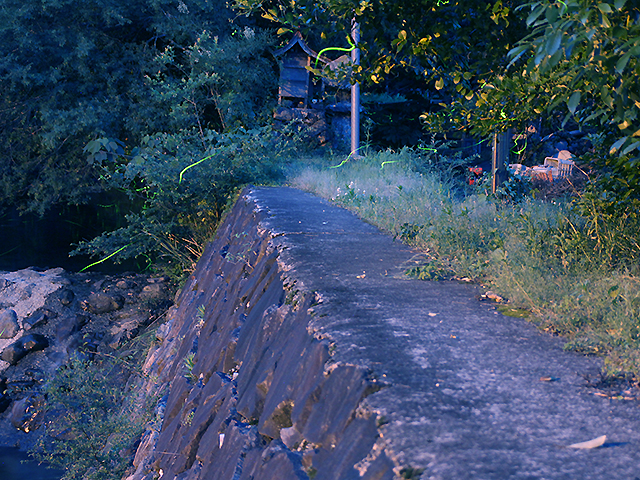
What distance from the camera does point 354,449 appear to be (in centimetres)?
161

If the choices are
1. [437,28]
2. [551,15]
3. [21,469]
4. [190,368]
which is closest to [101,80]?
[21,469]

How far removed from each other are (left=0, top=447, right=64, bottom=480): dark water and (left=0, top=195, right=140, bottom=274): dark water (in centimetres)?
652

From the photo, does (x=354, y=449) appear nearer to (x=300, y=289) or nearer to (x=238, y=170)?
(x=300, y=289)

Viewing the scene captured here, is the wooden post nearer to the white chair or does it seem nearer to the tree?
the white chair

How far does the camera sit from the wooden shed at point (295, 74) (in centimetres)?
1415

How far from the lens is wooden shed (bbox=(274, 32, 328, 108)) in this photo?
1415cm

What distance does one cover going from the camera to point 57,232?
16.5 metres

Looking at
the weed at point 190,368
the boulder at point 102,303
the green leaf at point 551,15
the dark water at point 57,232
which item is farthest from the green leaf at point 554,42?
the dark water at point 57,232

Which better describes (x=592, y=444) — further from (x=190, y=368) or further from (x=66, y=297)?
(x=66, y=297)

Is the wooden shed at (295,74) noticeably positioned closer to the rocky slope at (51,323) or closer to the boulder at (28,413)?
the rocky slope at (51,323)

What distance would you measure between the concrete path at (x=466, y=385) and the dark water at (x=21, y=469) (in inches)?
242

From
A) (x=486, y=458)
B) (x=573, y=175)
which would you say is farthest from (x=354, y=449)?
(x=573, y=175)

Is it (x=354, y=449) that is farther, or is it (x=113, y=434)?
(x=113, y=434)

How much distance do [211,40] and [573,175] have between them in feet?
28.3
